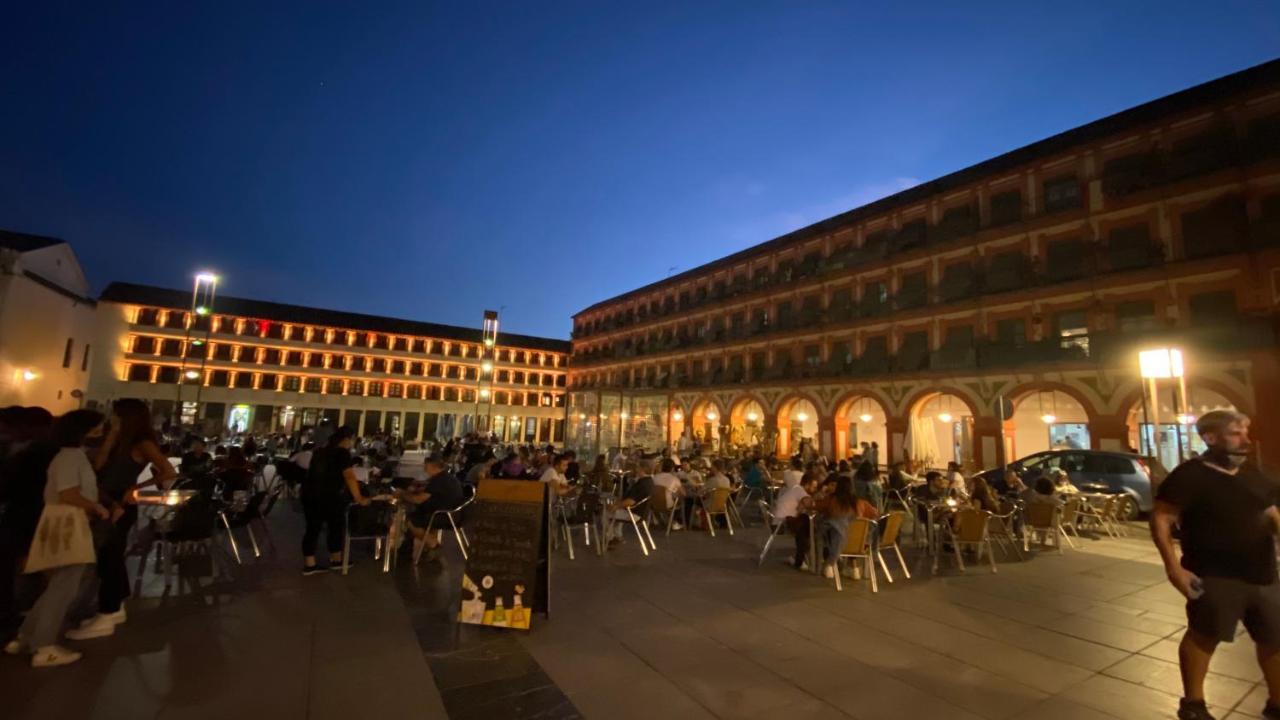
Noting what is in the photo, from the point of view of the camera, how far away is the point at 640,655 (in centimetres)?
427

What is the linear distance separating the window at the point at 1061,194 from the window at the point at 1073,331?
12.9ft

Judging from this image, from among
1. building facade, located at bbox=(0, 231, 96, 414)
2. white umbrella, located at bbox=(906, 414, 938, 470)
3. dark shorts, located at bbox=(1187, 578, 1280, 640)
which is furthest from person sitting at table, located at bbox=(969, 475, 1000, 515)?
building facade, located at bbox=(0, 231, 96, 414)

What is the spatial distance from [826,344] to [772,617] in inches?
929

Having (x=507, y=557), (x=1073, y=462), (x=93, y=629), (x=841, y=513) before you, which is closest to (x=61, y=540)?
(x=93, y=629)

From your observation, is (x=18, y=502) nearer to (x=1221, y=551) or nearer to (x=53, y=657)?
(x=53, y=657)

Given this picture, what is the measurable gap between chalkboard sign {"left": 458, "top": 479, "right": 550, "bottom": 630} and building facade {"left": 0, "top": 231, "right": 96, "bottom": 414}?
Result: 2279cm

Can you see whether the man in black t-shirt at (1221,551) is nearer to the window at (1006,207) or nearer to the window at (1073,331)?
the window at (1073,331)

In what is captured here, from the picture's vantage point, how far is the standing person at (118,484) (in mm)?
4336

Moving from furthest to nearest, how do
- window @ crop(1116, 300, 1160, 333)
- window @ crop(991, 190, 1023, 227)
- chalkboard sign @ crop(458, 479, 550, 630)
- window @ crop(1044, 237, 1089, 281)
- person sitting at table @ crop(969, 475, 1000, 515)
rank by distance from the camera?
window @ crop(991, 190, 1023, 227), window @ crop(1044, 237, 1089, 281), window @ crop(1116, 300, 1160, 333), person sitting at table @ crop(969, 475, 1000, 515), chalkboard sign @ crop(458, 479, 550, 630)

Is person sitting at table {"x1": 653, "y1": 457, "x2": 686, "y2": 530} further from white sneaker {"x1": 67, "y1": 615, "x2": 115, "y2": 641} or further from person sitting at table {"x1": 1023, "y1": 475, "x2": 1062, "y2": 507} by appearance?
white sneaker {"x1": 67, "y1": 615, "x2": 115, "y2": 641}

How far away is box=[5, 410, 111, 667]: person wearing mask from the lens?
3.75m

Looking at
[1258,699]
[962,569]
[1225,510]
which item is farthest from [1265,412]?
[1225,510]

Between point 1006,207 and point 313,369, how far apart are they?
51.1 metres

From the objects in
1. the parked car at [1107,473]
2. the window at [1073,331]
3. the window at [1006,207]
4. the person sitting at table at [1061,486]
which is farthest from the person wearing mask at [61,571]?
the window at [1006,207]
